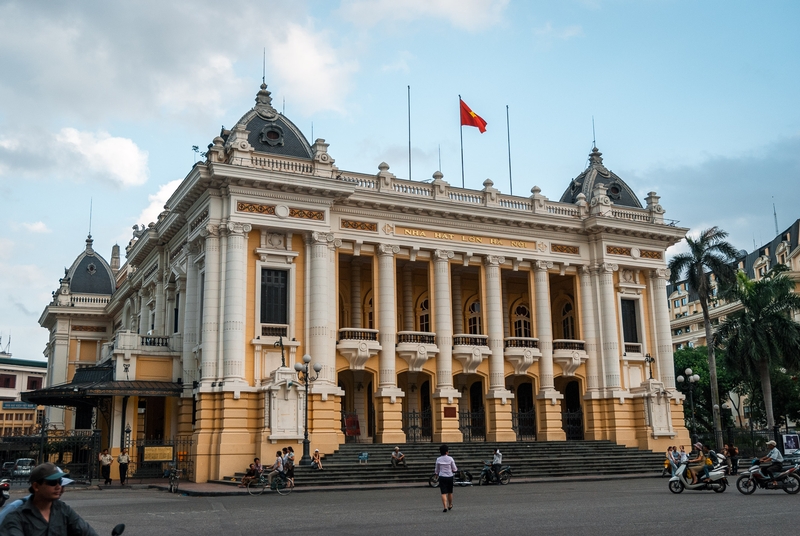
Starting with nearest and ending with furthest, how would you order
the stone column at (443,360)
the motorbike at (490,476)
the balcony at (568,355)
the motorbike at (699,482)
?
the motorbike at (699,482)
the motorbike at (490,476)
the stone column at (443,360)
the balcony at (568,355)

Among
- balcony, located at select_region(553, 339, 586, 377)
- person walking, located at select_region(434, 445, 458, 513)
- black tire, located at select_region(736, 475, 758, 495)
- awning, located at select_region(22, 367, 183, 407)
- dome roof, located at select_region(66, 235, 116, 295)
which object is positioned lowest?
black tire, located at select_region(736, 475, 758, 495)

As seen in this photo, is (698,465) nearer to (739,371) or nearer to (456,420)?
(456,420)

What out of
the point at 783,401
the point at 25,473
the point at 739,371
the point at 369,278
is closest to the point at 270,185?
the point at 369,278

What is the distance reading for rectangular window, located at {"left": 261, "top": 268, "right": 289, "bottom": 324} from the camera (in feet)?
109

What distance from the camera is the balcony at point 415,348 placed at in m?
36.2

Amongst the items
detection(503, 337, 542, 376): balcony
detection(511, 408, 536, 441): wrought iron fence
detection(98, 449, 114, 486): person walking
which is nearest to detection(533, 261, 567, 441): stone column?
detection(503, 337, 542, 376): balcony

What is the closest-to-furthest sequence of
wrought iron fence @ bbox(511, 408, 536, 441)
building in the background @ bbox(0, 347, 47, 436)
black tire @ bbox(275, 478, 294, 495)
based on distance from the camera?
black tire @ bbox(275, 478, 294, 495) < wrought iron fence @ bbox(511, 408, 536, 441) < building in the background @ bbox(0, 347, 47, 436)

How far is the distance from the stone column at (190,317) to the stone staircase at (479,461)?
20.4 ft

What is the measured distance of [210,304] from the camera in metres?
32.4

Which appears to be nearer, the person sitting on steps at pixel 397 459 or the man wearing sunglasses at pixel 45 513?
the man wearing sunglasses at pixel 45 513

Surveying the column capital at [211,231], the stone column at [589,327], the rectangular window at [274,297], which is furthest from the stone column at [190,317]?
the stone column at [589,327]

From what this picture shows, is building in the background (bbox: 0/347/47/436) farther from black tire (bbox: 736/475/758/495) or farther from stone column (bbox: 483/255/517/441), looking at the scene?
black tire (bbox: 736/475/758/495)

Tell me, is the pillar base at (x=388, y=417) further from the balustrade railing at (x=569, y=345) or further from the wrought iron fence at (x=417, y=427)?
the balustrade railing at (x=569, y=345)

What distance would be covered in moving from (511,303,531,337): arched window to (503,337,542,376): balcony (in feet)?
18.0
